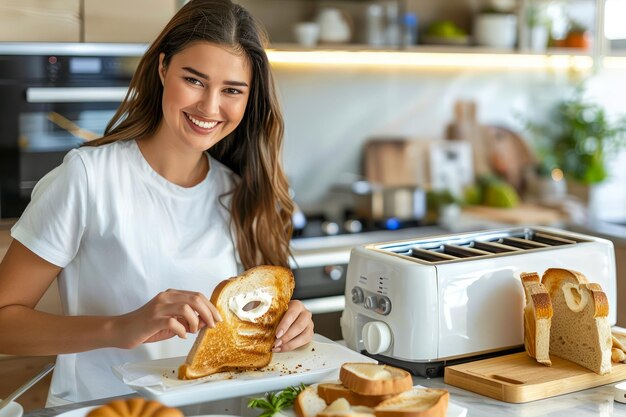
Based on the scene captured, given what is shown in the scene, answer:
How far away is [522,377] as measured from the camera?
1.59 meters

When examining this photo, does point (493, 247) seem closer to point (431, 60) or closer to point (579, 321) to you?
point (579, 321)

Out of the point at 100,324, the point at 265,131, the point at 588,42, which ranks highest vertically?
the point at 588,42

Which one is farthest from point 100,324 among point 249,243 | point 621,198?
point 621,198

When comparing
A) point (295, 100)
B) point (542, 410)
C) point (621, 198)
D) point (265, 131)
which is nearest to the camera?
point (542, 410)

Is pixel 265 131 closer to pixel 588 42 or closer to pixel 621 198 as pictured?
pixel 588 42

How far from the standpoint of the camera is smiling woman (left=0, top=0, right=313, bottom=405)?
173cm

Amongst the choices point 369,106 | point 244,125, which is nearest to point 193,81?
point 244,125

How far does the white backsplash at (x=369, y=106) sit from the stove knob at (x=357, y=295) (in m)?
2.08

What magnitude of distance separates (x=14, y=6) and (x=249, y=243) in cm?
129

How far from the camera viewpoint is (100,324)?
163cm

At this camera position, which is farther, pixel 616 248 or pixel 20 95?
pixel 616 248

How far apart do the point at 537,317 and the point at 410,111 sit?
2.56 meters

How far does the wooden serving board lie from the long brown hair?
59cm

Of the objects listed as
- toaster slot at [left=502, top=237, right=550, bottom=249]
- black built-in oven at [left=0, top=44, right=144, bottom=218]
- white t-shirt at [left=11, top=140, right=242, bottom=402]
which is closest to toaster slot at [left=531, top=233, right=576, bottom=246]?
toaster slot at [left=502, top=237, right=550, bottom=249]
